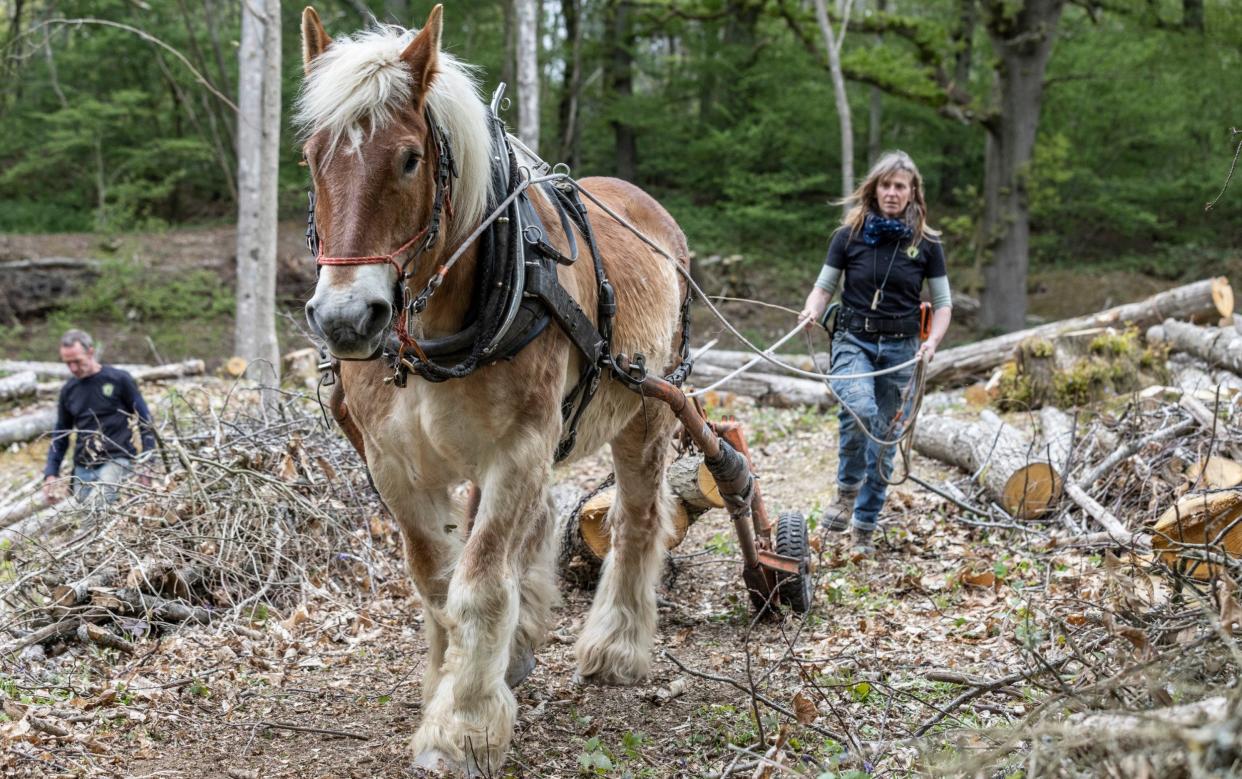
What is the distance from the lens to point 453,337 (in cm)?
298

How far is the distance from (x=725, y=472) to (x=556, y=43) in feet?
63.0

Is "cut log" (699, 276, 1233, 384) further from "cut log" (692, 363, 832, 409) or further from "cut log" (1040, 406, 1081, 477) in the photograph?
"cut log" (1040, 406, 1081, 477)

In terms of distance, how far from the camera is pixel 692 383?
466 inches

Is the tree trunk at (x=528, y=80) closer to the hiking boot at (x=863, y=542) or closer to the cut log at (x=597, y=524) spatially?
the cut log at (x=597, y=524)

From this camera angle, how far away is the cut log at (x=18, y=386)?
1120 centimetres

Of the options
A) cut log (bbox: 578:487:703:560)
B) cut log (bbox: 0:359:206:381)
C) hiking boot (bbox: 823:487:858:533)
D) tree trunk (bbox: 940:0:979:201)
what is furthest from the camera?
tree trunk (bbox: 940:0:979:201)

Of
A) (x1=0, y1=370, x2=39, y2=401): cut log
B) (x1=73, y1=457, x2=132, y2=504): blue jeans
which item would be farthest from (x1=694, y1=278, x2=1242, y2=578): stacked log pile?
(x1=0, y1=370, x2=39, y2=401): cut log

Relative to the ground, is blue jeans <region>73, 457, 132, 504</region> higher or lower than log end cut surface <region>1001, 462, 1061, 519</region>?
lower

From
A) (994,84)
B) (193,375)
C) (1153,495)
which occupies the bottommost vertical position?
(193,375)

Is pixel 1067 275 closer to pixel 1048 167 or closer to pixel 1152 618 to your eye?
pixel 1048 167

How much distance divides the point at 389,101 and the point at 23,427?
29.7 feet

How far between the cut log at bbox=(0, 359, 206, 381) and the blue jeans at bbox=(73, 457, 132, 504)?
4964mm

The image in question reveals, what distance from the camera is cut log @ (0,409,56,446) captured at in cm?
977

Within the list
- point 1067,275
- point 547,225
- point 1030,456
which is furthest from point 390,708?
point 1067,275
